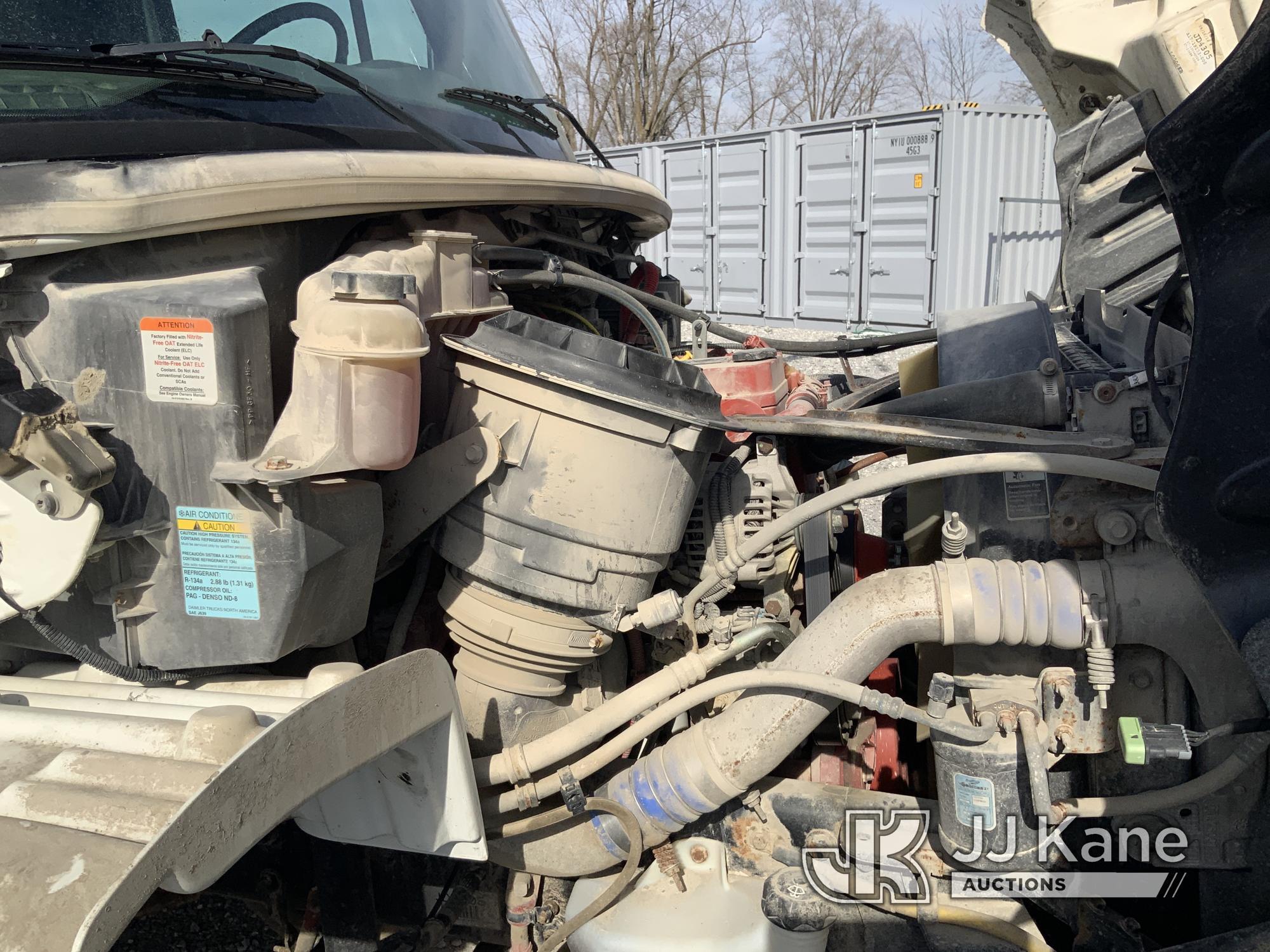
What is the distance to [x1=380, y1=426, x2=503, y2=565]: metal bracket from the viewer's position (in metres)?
1.59

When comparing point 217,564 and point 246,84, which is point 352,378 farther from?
point 246,84

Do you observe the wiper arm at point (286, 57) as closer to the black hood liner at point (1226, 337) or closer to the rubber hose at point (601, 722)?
the rubber hose at point (601, 722)

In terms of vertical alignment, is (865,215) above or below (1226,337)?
above

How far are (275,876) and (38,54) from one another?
1563mm

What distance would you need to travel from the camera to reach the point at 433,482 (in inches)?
64.4

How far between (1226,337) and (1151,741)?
587 mm

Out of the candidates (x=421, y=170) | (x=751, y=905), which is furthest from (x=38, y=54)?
(x=751, y=905)

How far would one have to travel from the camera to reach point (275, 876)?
190 cm

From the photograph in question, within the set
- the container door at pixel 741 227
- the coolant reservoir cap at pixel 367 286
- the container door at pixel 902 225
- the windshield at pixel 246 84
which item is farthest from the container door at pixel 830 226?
the coolant reservoir cap at pixel 367 286

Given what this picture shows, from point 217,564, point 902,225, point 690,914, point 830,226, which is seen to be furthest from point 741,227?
point 217,564

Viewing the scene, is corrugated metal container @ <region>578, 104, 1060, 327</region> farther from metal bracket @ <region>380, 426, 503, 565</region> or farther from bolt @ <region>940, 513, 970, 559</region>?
metal bracket @ <region>380, 426, 503, 565</region>

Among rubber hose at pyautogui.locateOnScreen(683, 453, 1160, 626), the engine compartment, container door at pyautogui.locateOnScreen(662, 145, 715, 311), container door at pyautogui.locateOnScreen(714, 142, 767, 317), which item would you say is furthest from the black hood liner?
container door at pyautogui.locateOnScreen(662, 145, 715, 311)

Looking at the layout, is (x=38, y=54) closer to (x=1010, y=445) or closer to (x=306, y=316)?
(x=306, y=316)

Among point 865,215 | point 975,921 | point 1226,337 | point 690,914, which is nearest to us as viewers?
point 1226,337
